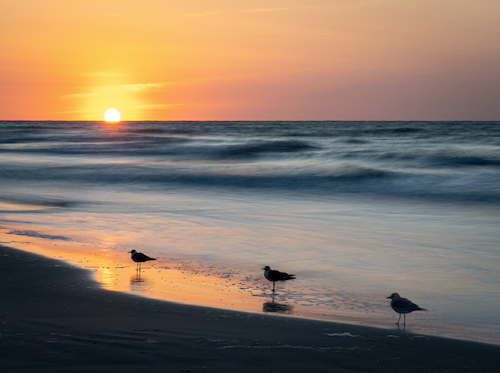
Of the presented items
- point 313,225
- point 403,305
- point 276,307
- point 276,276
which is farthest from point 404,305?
→ point 313,225

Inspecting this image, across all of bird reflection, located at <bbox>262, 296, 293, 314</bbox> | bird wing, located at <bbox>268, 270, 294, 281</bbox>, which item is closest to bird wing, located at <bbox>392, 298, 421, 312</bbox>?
bird reflection, located at <bbox>262, 296, 293, 314</bbox>

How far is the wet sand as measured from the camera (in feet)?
14.4

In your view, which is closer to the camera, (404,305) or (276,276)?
(404,305)

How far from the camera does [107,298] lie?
6316 mm

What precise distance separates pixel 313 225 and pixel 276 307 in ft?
20.7

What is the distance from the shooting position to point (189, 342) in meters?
4.89

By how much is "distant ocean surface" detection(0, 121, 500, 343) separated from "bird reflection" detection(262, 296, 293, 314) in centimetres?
4

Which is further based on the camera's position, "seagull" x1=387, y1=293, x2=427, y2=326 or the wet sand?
"seagull" x1=387, y1=293, x2=427, y2=326

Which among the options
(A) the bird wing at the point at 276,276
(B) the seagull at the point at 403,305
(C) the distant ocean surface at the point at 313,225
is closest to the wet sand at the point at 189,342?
(B) the seagull at the point at 403,305

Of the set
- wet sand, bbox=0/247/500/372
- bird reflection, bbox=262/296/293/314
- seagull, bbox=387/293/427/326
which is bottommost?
wet sand, bbox=0/247/500/372

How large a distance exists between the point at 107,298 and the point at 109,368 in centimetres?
217

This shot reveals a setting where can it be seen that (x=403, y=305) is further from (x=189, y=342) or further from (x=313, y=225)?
(x=313, y=225)

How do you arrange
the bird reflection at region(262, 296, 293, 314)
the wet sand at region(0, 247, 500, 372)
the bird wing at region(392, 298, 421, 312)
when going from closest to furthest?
the wet sand at region(0, 247, 500, 372)
the bird wing at region(392, 298, 421, 312)
the bird reflection at region(262, 296, 293, 314)

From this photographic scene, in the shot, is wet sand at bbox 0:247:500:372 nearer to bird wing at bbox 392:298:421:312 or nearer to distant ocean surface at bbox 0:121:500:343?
bird wing at bbox 392:298:421:312
